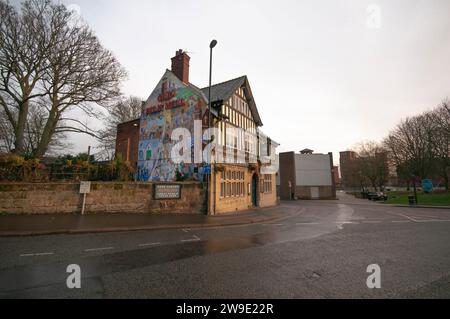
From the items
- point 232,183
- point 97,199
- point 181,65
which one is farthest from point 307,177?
point 97,199

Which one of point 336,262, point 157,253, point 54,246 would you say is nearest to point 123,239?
point 54,246

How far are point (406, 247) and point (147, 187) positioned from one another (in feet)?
43.2

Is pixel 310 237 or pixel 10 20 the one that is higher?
pixel 10 20

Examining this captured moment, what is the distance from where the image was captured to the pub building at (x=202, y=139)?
1566cm

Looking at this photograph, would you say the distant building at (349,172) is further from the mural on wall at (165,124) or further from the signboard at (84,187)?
the signboard at (84,187)

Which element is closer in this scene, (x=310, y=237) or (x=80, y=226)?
(x=310, y=237)

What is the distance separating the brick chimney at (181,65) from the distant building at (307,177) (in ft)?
105

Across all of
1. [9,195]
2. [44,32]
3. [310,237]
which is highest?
[44,32]

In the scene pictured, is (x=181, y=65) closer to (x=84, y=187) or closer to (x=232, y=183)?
(x=232, y=183)

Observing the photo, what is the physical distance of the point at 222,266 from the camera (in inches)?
192

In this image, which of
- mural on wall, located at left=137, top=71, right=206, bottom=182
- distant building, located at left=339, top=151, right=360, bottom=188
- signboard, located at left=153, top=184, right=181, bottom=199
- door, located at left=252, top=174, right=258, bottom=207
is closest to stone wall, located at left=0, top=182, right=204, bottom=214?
signboard, located at left=153, top=184, right=181, bottom=199
